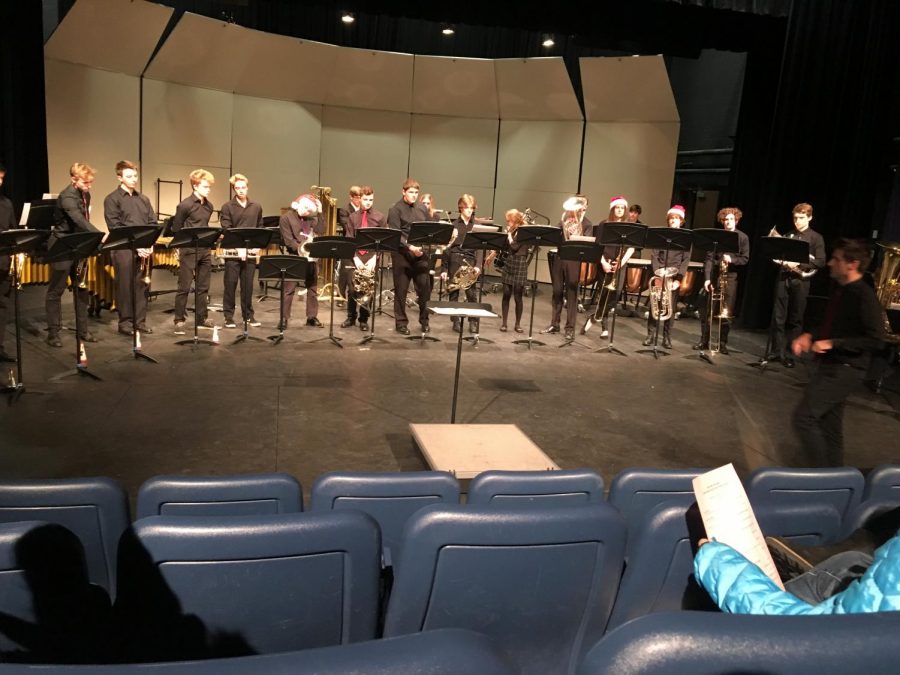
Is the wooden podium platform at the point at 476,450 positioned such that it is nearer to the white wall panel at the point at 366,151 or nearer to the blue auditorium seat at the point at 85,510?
the blue auditorium seat at the point at 85,510

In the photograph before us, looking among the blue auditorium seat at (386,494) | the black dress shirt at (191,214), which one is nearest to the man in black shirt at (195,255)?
the black dress shirt at (191,214)

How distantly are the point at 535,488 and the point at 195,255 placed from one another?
265 inches

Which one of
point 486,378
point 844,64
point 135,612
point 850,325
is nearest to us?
point 135,612

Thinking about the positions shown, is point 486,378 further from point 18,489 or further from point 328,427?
point 18,489

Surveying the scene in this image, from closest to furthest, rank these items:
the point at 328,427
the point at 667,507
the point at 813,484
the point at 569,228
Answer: the point at 667,507, the point at 813,484, the point at 328,427, the point at 569,228

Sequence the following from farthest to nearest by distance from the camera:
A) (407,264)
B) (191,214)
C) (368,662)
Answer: (407,264) → (191,214) → (368,662)

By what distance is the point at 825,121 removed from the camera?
11.0m

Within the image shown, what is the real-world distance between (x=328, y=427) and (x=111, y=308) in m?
5.20

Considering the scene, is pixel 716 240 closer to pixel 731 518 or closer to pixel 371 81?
pixel 731 518

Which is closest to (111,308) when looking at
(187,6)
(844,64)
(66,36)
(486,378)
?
(66,36)

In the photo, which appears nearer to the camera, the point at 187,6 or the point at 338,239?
the point at 338,239

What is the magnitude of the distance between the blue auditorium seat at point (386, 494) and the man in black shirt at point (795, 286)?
23.4 feet

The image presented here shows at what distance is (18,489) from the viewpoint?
7.73 ft

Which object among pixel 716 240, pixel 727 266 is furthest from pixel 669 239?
pixel 727 266
